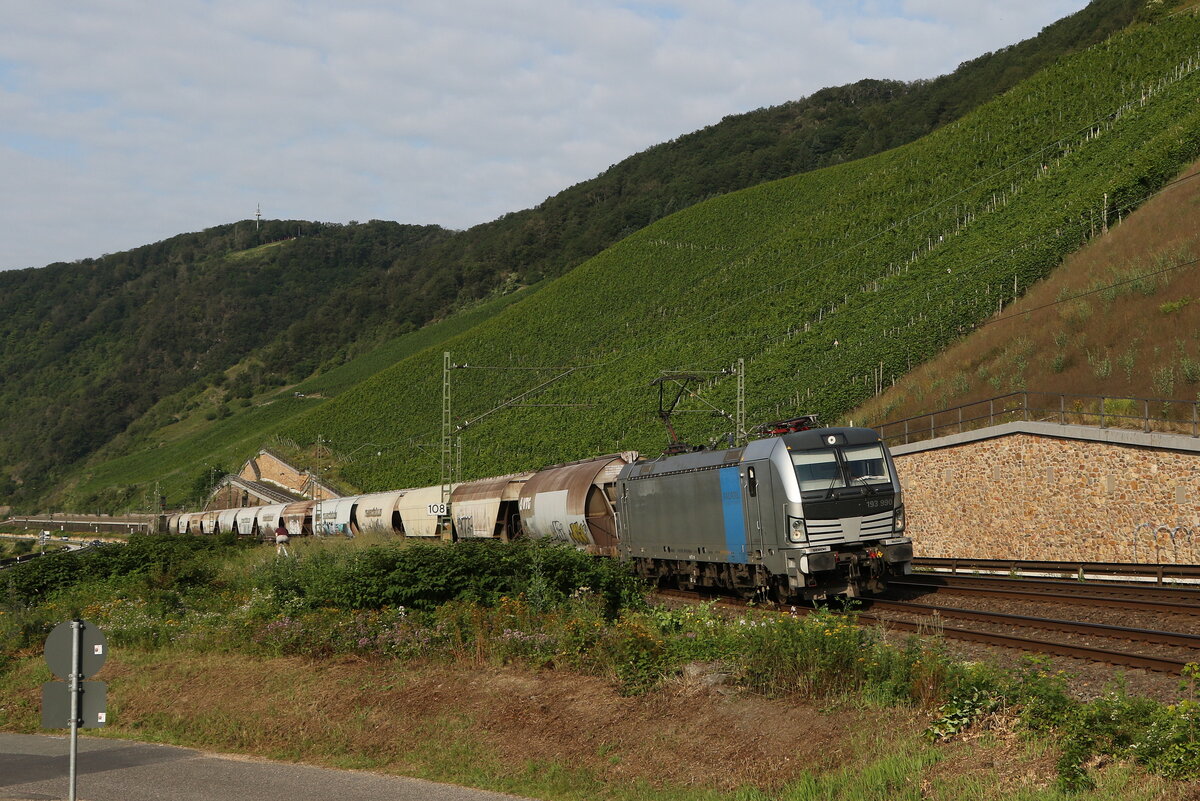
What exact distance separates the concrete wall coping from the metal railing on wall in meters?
0.34

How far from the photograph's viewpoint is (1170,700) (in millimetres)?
12180

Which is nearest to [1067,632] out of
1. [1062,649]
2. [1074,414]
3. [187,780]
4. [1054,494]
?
[1062,649]

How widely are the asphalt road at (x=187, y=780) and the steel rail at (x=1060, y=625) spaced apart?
739cm

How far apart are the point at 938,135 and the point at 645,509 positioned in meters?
94.3

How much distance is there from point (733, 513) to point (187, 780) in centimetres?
1352

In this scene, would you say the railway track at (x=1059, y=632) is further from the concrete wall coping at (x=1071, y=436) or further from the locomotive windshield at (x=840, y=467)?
the concrete wall coping at (x=1071, y=436)

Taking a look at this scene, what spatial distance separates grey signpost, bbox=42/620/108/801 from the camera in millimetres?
10330

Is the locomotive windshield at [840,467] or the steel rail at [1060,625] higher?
the locomotive windshield at [840,467]

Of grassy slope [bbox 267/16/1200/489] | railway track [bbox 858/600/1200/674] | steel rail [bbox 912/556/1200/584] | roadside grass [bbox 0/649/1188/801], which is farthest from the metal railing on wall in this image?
roadside grass [bbox 0/649/1188/801]

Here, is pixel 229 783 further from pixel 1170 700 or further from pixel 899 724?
pixel 1170 700

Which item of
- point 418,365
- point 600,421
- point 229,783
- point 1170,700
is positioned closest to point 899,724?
point 1170,700

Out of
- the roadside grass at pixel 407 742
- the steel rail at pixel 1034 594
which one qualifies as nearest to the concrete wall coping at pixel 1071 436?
the steel rail at pixel 1034 594

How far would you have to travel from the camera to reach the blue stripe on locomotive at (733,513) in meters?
23.1

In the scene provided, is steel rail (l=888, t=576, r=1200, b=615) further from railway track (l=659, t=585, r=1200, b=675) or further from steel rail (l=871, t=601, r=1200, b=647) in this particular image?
steel rail (l=871, t=601, r=1200, b=647)
